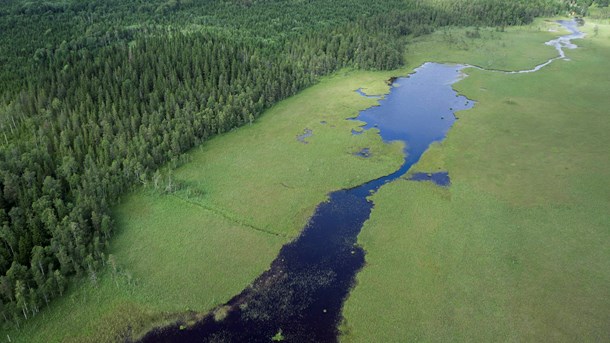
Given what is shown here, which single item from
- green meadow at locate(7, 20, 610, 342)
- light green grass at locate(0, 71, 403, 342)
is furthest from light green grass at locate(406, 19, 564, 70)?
light green grass at locate(0, 71, 403, 342)

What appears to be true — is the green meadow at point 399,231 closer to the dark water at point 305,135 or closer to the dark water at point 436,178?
the dark water at point 305,135

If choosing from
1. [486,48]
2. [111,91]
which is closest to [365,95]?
[111,91]

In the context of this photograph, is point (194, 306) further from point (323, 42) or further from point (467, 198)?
point (323, 42)

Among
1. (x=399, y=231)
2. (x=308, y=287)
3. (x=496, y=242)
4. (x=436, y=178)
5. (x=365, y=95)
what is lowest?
(x=308, y=287)

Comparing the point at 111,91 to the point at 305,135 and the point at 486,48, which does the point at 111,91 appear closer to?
the point at 305,135

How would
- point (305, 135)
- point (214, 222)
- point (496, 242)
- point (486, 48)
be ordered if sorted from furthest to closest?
1. point (486, 48)
2. point (305, 135)
3. point (214, 222)
4. point (496, 242)

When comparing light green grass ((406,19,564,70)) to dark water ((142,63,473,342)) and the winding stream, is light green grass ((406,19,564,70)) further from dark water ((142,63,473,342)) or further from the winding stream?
dark water ((142,63,473,342))

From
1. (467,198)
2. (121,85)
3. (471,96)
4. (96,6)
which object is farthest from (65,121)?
(96,6)
